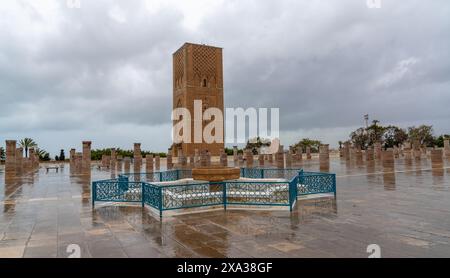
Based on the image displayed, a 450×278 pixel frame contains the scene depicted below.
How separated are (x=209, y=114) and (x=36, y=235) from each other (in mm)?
41208

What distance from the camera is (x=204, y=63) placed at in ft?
146

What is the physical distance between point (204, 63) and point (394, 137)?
30495mm

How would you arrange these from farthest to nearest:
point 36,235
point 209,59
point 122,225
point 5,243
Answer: point 209,59 < point 122,225 < point 36,235 < point 5,243

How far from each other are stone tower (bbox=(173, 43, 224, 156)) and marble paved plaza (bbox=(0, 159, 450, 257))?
1395 inches

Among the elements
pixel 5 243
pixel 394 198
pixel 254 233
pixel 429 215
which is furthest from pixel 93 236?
pixel 394 198

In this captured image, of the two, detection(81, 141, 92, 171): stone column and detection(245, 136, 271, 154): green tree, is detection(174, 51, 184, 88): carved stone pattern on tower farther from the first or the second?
detection(81, 141, 92, 171): stone column

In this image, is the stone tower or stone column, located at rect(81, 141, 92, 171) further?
the stone tower

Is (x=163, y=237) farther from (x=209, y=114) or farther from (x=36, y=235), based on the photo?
(x=209, y=114)

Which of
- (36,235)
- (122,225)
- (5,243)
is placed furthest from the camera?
(122,225)

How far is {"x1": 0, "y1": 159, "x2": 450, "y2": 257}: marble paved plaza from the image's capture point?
402 cm

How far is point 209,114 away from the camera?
4591 cm

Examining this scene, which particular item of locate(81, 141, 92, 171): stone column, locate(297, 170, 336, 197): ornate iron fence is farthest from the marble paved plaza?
locate(81, 141, 92, 171): stone column

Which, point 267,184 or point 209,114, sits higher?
point 209,114

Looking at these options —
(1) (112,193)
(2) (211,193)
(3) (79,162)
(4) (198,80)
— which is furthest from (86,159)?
(4) (198,80)
